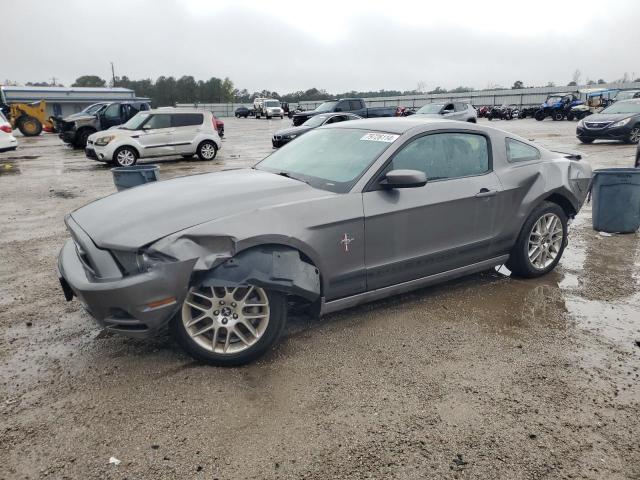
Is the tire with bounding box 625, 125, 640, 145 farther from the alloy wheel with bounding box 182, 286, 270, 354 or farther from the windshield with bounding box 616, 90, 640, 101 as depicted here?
the alloy wheel with bounding box 182, 286, 270, 354

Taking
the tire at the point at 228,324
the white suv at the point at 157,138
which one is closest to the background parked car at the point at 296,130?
the white suv at the point at 157,138

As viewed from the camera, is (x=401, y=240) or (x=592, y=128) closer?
(x=401, y=240)

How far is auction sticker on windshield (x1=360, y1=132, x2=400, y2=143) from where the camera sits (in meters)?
3.84

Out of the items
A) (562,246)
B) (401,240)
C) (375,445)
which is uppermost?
(401,240)

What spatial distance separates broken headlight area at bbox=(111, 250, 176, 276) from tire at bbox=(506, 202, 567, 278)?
10.6 feet

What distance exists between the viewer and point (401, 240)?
3697 millimetres

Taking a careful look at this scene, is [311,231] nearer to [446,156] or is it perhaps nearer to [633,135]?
[446,156]

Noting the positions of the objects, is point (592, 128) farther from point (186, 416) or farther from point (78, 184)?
point (186, 416)

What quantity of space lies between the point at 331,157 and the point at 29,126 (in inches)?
1196

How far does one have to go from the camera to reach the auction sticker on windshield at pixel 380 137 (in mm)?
3845

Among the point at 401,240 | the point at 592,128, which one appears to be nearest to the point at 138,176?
the point at 401,240

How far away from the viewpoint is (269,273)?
3.09 metres

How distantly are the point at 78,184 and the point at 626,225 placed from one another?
1092 cm

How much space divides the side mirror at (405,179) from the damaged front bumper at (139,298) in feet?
4.94
